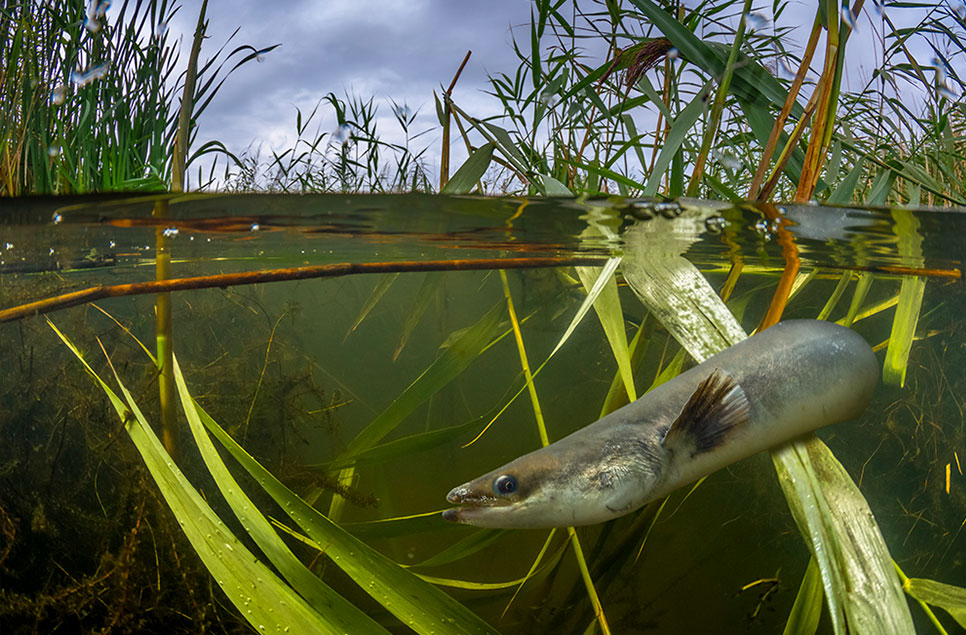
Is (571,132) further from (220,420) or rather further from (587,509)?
(220,420)

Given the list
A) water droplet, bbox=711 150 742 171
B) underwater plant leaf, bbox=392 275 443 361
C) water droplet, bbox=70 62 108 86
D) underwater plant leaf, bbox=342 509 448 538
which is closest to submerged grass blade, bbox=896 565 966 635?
underwater plant leaf, bbox=342 509 448 538

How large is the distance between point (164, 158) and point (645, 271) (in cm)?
231

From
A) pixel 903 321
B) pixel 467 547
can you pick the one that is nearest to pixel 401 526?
pixel 467 547

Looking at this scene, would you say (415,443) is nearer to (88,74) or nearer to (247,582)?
(247,582)

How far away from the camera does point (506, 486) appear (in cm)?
164

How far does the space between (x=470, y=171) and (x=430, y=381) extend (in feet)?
3.17

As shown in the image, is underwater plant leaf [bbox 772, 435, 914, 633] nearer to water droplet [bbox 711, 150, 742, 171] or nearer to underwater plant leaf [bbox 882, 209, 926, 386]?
underwater plant leaf [bbox 882, 209, 926, 386]

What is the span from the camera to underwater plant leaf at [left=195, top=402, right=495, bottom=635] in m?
1.77

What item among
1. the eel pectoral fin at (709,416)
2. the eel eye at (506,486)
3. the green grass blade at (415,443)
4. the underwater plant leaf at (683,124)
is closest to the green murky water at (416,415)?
the green grass blade at (415,443)

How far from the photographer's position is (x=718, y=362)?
178cm

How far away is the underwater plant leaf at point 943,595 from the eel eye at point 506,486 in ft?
4.27

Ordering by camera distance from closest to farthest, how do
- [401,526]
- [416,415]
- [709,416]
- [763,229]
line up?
[709,416], [401,526], [416,415], [763,229]

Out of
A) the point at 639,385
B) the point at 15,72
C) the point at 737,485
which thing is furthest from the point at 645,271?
the point at 15,72

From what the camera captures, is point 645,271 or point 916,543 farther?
point 916,543
